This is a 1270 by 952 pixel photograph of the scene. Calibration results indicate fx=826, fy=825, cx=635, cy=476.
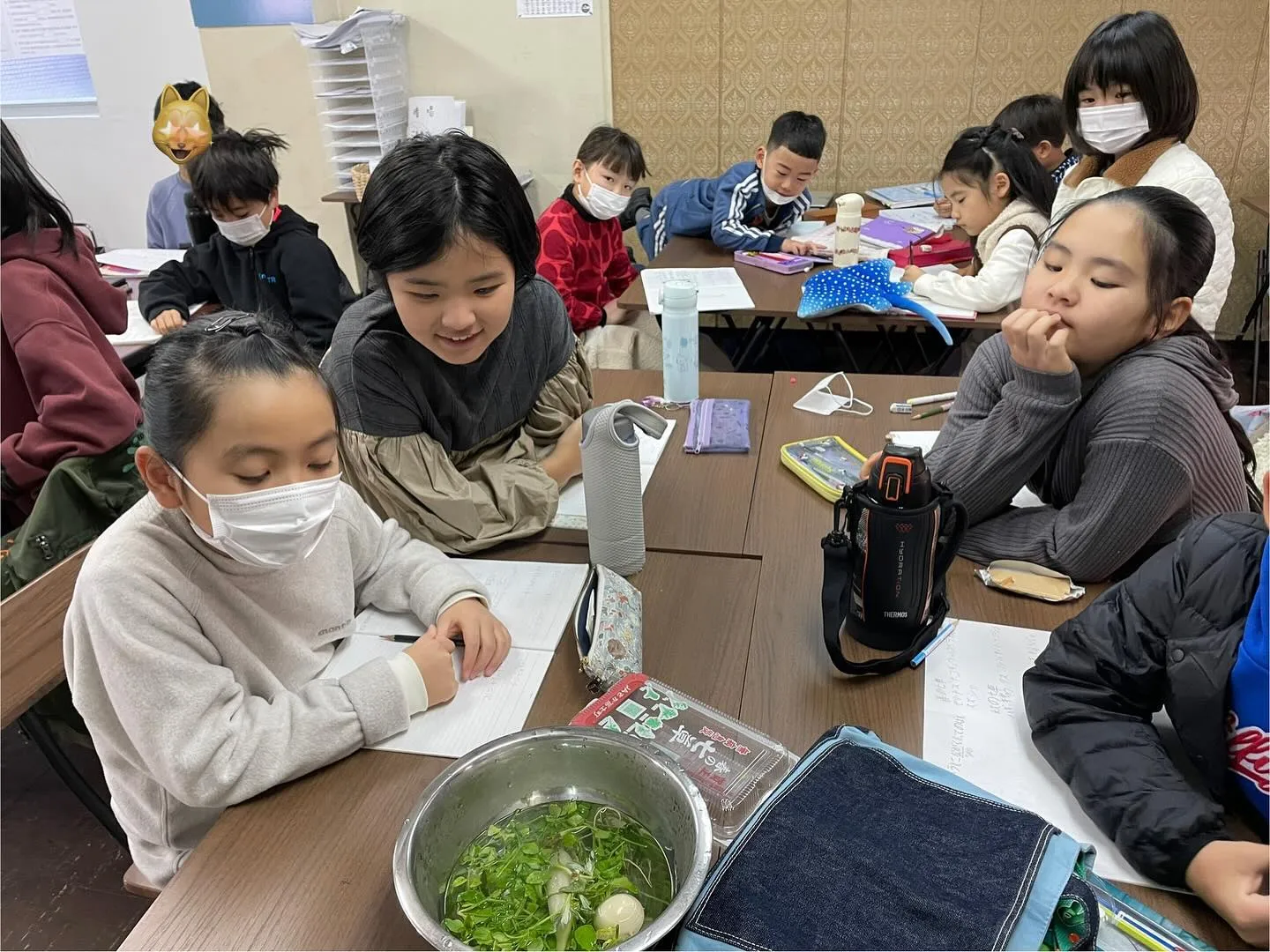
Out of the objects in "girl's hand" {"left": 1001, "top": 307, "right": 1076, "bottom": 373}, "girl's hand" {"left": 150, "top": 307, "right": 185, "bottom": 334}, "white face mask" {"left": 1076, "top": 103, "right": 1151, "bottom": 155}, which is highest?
"white face mask" {"left": 1076, "top": 103, "right": 1151, "bottom": 155}

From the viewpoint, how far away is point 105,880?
1695 mm

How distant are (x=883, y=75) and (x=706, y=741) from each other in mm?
3993

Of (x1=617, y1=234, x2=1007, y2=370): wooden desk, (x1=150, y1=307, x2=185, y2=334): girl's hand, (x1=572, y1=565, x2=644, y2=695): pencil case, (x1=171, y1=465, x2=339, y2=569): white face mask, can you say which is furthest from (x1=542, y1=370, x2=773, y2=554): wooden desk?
(x1=150, y1=307, x2=185, y2=334): girl's hand

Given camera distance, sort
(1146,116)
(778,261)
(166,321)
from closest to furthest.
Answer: (1146,116)
(166,321)
(778,261)

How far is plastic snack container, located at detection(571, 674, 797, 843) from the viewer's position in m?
0.84

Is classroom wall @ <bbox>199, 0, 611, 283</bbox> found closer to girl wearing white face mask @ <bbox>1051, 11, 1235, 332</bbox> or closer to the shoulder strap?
girl wearing white face mask @ <bbox>1051, 11, 1235, 332</bbox>

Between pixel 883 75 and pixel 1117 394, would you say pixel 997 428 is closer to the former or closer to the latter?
pixel 1117 394

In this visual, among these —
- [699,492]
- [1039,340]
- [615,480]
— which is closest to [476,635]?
[615,480]

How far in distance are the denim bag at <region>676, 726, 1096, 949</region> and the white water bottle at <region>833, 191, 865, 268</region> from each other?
2.18m

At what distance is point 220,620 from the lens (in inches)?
37.5

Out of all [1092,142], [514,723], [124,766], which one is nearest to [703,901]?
[514,723]

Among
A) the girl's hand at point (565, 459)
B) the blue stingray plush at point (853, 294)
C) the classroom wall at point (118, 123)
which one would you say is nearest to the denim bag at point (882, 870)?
the girl's hand at point (565, 459)

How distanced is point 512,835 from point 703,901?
0.20 meters

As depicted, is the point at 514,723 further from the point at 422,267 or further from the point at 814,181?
the point at 814,181
